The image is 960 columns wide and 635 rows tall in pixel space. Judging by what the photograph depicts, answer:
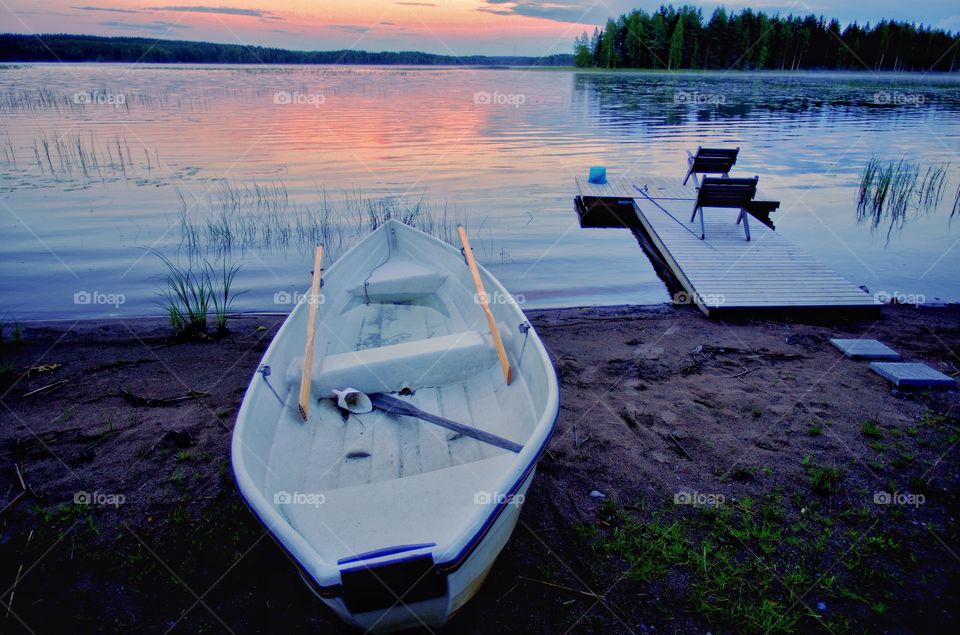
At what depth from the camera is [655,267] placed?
29.9 feet

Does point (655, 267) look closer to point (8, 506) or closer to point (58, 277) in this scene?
point (8, 506)

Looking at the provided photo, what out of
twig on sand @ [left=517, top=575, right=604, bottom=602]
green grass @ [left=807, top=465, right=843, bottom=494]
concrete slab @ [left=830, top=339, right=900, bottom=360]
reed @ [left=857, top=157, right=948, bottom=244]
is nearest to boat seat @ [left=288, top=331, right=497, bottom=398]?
twig on sand @ [left=517, top=575, right=604, bottom=602]

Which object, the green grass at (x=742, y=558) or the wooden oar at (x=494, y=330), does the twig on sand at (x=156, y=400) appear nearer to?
the wooden oar at (x=494, y=330)

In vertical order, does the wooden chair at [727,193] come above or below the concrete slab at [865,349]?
above

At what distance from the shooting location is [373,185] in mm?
12898

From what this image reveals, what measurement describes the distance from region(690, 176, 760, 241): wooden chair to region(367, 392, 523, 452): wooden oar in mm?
6402

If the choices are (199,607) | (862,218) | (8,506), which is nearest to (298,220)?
(8,506)

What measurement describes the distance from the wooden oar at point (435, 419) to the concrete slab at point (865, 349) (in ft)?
13.2

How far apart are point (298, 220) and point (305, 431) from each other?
25.6 feet

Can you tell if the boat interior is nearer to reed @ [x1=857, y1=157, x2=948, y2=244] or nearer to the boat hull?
the boat hull

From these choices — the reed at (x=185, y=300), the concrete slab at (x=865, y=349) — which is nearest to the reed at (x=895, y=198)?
the concrete slab at (x=865, y=349)

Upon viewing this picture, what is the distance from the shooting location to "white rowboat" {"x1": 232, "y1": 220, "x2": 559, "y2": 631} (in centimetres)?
223

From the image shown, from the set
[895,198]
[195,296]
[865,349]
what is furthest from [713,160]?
[195,296]

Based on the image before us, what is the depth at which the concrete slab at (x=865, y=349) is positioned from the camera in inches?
211
